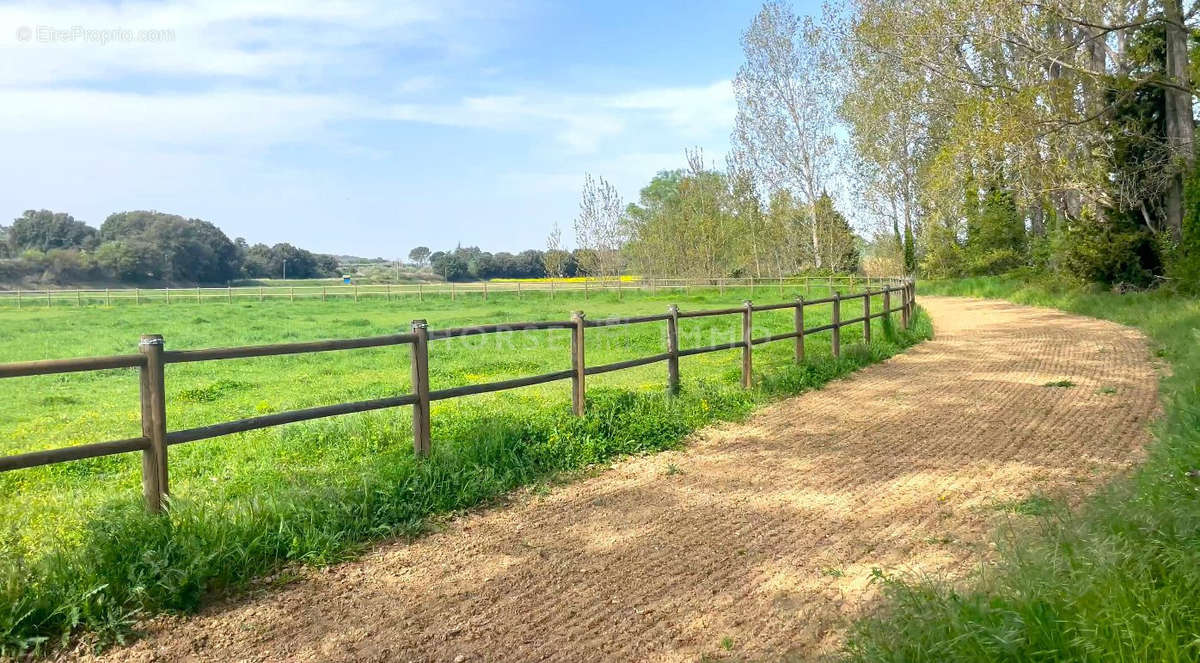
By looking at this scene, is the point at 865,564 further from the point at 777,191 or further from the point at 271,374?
the point at 777,191

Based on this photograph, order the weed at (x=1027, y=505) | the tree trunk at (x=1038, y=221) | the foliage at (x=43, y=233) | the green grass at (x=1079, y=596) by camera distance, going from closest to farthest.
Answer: the green grass at (x=1079, y=596), the weed at (x=1027, y=505), the tree trunk at (x=1038, y=221), the foliage at (x=43, y=233)

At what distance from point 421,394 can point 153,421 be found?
1.88 metres

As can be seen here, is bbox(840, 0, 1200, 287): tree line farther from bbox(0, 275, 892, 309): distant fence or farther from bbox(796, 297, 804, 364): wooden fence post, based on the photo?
bbox(0, 275, 892, 309): distant fence

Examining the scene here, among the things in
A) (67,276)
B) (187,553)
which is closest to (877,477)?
(187,553)

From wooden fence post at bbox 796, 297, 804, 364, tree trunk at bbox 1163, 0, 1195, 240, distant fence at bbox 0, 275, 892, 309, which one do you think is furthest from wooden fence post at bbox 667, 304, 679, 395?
distant fence at bbox 0, 275, 892, 309

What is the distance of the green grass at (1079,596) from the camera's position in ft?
8.86

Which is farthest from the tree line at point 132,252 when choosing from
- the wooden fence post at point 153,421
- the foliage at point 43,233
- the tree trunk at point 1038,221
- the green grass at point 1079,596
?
the green grass at point 1079,596

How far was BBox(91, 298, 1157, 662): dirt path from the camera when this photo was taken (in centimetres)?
365

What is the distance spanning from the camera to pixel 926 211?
39906 mm

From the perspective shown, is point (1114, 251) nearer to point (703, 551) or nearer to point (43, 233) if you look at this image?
point (703, 551)

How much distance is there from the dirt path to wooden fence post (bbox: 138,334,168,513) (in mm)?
976

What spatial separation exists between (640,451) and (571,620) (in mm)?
3400

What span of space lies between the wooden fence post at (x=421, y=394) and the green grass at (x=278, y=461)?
153 mm

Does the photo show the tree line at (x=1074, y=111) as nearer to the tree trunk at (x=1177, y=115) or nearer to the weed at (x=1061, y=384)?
the tree trunk at (x=1177, y=115)
